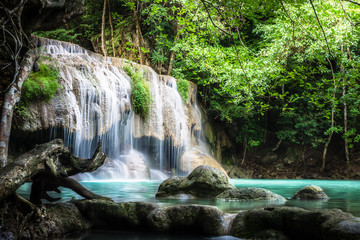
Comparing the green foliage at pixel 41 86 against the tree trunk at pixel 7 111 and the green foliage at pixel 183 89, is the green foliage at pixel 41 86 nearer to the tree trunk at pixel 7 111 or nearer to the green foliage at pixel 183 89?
the tree trunk at pixel 7 111

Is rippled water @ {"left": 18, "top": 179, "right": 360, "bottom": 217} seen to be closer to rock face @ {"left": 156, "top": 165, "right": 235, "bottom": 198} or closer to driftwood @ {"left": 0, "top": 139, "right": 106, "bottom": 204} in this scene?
rock face @ {"left": 156, "top": 165, "right": 235, "bottom": 198}

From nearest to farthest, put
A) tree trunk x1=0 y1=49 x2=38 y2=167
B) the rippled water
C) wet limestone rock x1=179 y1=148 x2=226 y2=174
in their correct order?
1. tree trunk x1=0 y1=49 x2=38 y2=167
2. the rippled water
3. wet limestone rock x1=179 y1=148 x2=226 y2=174

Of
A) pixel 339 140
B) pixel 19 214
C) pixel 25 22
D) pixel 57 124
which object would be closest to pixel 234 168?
pixel 339 140

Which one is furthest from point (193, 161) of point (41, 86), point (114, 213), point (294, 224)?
point (294, 224)

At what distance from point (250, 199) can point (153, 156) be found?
10348 mm

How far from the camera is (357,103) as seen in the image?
18688 mm

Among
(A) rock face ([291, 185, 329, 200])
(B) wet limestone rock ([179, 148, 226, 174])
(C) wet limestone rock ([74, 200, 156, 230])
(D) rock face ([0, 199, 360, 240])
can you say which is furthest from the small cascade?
(B) wet limestone rock ([179, 148, 226, 174])

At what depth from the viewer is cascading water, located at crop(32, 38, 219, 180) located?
1136 cm

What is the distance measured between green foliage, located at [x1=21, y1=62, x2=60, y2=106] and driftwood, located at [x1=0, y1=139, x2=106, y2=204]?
6581 mm

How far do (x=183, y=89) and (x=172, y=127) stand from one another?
2.62m

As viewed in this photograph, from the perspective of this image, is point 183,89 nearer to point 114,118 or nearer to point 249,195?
point 114,118

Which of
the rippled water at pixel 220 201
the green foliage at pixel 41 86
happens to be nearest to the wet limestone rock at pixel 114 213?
the rippled water at pixel 220 201

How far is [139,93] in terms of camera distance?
14914 millimetres

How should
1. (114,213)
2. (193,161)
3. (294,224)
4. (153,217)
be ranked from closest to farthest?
(294,224) < (153,217) < (114,213) < (193,161)
